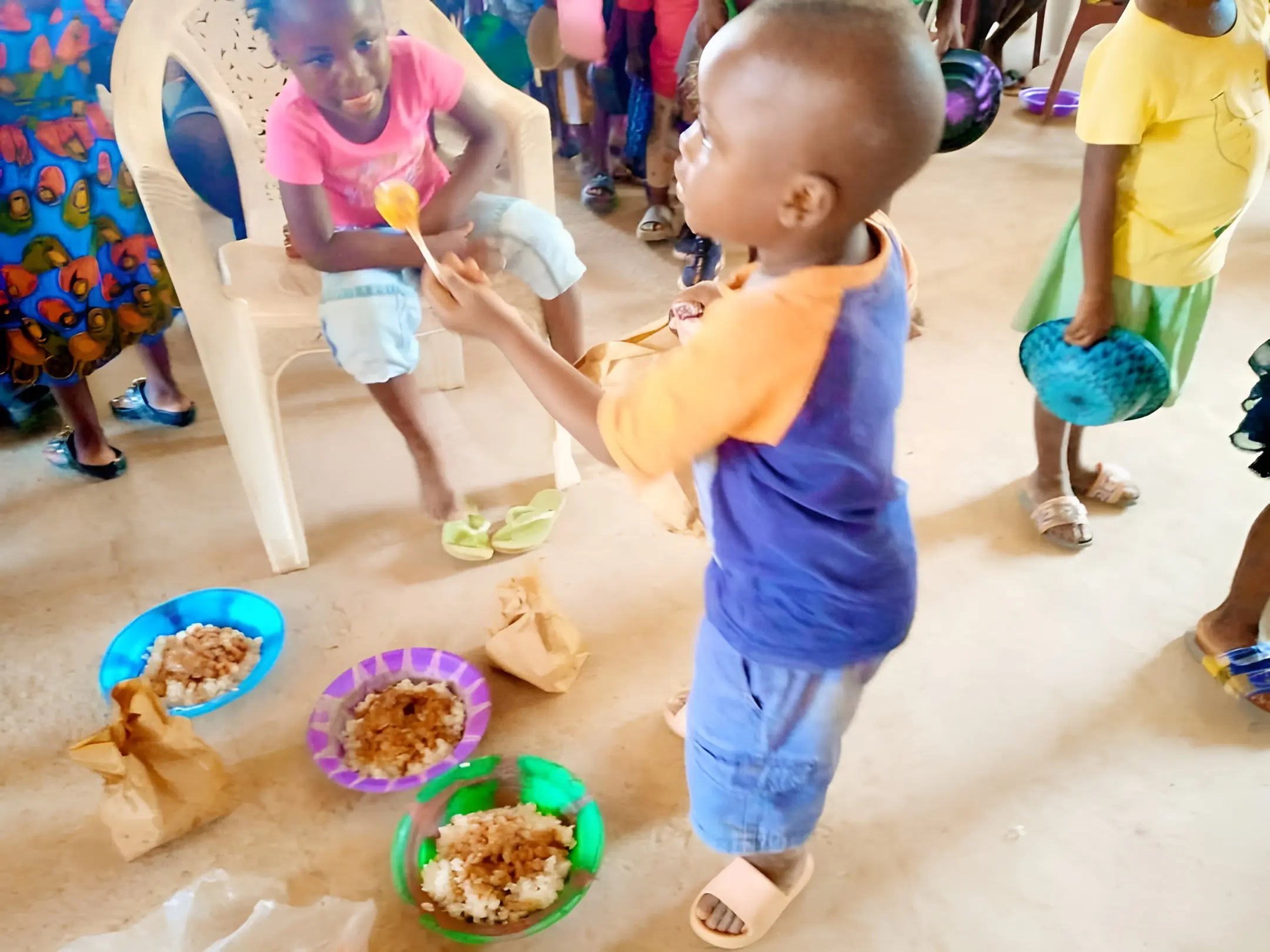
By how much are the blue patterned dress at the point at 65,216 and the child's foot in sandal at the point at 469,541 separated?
0.70 metres

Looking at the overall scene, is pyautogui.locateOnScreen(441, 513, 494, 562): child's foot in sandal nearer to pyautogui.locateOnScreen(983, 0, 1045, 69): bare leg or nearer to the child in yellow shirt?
the child in yellow shirt

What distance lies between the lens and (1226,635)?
4.31 feet

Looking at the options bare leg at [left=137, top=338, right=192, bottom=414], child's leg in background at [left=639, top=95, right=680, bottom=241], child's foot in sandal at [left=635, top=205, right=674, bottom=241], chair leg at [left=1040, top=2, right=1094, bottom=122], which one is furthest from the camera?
chair leg at [left=1040, top=2, right=1094, bottom=122]

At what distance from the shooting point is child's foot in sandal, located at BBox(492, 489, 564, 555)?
5.09 feet

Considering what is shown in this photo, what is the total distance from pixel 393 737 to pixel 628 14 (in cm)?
190

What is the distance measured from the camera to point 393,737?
1225 millimetres

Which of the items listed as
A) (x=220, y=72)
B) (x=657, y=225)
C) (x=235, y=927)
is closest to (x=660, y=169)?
(x=657, y=225)

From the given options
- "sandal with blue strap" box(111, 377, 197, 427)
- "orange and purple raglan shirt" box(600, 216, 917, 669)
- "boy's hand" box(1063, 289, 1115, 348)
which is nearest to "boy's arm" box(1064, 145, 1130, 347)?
"boy's hand" box(1063, 289, 1115, 348)

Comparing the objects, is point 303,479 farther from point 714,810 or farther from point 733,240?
point 733,240

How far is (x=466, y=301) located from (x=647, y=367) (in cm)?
20

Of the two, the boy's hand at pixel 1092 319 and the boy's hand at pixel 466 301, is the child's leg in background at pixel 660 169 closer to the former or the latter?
the boy's hand at pixel 1092 319

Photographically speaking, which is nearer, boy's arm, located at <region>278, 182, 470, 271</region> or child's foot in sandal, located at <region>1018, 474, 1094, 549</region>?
boy's arm, located at <region>278, 182, 470, 271</region>

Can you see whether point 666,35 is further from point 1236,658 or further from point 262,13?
point 1236,658

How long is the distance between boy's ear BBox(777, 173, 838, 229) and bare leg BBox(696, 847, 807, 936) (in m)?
0.70
